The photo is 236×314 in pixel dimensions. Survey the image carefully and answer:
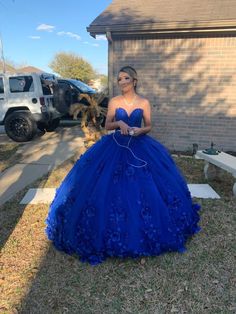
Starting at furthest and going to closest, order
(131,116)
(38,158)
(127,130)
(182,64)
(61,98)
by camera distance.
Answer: (61,98), (182,64), (38,158), (131,116), (127,130)

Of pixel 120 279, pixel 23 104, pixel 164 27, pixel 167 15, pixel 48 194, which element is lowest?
pixel 48 194

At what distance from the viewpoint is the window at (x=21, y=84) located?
9125 millimetres

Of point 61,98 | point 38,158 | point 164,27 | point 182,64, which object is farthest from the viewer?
point 61,98

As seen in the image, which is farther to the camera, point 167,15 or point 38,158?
point 167,15

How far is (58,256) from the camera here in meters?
3.21

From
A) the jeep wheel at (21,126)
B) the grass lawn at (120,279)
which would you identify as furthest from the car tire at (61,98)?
the grass lawn at (120,279)

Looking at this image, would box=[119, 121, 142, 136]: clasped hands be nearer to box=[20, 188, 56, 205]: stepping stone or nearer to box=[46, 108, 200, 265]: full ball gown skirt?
box=[46, 108, 200, 265]: full ball gown skirt

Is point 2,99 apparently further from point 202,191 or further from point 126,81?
point 126,81

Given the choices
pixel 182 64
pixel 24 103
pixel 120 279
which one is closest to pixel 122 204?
pixel 120 279

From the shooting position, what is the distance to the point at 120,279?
2865 millimetres

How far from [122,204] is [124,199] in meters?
0.05

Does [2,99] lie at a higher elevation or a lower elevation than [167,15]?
lower

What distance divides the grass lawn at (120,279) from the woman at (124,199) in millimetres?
150

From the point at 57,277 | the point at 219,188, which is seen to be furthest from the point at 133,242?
the point at 219,188
